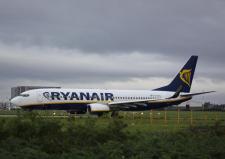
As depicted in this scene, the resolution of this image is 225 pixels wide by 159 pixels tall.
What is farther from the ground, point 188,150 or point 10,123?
point 10,123

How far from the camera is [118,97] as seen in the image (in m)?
53.4

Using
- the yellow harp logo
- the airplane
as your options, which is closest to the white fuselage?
the airplane

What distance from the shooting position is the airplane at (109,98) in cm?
4794

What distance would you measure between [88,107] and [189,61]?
18.2m

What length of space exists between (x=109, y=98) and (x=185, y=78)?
12913 millimetres

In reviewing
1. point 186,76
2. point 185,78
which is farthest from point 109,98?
point 186,76

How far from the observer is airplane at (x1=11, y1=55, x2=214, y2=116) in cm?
4794

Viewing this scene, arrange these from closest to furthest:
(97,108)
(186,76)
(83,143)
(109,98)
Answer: (83,143) < (97,108) < (109,98) < (186,76)

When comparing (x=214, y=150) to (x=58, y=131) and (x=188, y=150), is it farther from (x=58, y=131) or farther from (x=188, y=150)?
(x=58, y=131)

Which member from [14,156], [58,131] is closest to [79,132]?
[58,131]

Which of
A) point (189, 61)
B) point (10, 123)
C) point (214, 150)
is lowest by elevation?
point (214, 150)

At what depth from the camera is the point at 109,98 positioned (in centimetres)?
5222

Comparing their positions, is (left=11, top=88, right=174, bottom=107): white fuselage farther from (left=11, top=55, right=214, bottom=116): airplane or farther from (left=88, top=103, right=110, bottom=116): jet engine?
(left=88, top=103, right=110, bottom=116): jet engine

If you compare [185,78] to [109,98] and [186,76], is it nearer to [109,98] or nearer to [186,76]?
[186,76]
